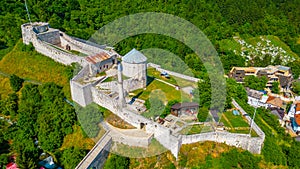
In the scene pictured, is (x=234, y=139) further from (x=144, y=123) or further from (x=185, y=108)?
(x=144, y=123)

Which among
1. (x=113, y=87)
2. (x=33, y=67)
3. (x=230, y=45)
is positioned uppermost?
(x=33, y=67)

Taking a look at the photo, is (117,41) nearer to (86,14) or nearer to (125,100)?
(86,14)

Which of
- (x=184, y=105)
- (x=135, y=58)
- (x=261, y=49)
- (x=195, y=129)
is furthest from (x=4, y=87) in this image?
(x=261, y=49)

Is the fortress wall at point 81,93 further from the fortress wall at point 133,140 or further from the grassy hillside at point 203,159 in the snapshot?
the grassy hillside at point 203,159

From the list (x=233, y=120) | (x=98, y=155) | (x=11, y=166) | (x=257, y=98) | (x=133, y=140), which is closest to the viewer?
(x=98, y=155)

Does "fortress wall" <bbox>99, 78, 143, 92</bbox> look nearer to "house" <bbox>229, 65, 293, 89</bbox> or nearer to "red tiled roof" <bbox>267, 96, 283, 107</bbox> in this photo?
"red tiled roof" <bbox>267, 96, 283, 107</bbox>

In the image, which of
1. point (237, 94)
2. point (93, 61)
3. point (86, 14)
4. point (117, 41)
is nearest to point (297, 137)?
point (237, 94)

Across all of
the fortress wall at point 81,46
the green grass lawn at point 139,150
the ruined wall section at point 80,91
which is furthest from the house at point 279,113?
the ruined wall section at point 80,91
